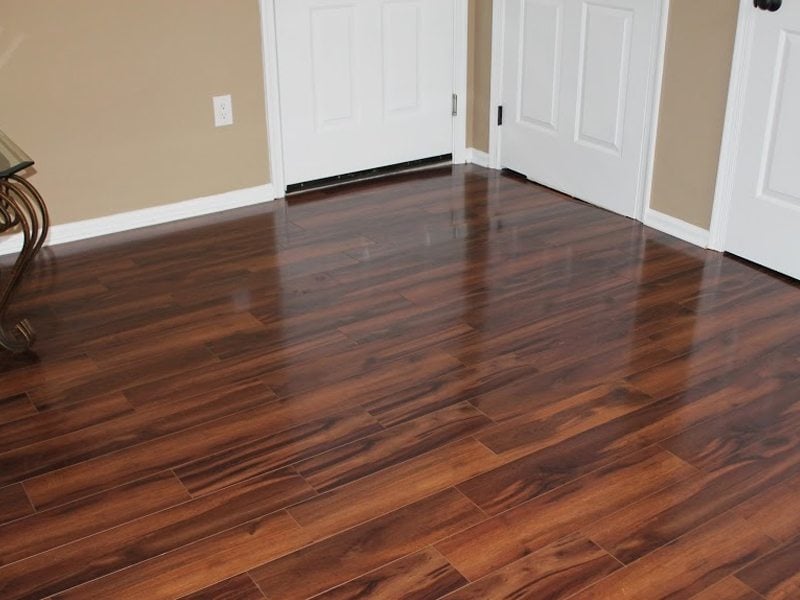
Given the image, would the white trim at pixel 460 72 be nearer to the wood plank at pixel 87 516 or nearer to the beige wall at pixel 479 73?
the beige wall at pixel 479 73

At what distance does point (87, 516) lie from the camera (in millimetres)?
2062

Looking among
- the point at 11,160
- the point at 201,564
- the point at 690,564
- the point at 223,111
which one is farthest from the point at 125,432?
the point at 223,111

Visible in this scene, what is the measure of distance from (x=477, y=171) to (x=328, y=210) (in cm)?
85

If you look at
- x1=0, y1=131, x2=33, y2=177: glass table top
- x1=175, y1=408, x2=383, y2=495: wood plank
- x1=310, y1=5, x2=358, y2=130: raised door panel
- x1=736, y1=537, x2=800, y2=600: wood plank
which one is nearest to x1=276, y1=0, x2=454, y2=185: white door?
x1=310, y1=5, x2=358, y2=130: raised door panel

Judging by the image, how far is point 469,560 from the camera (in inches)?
75.8

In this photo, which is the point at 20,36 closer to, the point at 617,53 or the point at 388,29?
the point at 388,29

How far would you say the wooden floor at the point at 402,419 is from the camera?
1.92 meters

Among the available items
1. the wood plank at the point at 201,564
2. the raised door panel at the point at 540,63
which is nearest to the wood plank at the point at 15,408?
the wood plank at the point at 201,564

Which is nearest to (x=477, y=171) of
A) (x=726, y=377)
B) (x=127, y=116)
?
(x=127, y=116)

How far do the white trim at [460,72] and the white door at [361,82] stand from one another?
0.03 meters

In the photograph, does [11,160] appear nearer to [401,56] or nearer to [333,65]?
[333,65]

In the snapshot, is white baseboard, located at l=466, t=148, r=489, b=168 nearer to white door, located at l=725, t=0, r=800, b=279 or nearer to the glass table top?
white door, located at l=725, t=0, r=800, b=279

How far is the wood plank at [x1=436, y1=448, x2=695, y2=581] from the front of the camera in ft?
6.37

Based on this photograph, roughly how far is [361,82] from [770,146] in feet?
5.67
